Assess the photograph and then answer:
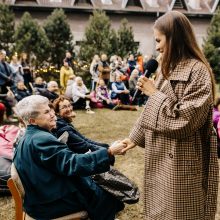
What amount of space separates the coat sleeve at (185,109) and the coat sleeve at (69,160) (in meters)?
0.51

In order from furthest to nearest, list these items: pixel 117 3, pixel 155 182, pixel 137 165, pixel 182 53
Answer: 1. pixel 117 3
2. pixel 137 165
3. pixel 155 182
4. pixel 182 53

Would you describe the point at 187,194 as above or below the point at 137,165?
above

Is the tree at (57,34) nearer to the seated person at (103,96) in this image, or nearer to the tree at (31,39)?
the tree at (31,39)

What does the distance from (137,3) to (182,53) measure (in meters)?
22.7

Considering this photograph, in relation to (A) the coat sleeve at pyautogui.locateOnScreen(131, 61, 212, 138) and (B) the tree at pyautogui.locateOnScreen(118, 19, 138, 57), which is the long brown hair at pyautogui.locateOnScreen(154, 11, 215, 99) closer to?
(A) the coat sleeve at pyautogui.locateOnScreen(131, 61, 212, 138)

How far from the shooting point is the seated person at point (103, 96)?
11133mm

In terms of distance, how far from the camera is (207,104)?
75.5 inches

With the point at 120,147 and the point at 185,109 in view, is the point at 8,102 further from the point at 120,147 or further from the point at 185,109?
the point at 185,109

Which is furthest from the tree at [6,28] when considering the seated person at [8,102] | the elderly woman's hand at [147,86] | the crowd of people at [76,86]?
the elderly woman's hand at [147,86]

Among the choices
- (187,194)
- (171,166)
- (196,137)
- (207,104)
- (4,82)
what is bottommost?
(4,82)

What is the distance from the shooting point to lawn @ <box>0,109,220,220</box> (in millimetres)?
4168

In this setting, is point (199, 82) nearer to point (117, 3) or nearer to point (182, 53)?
point (182, 53)

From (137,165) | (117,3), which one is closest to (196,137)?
(137,165)

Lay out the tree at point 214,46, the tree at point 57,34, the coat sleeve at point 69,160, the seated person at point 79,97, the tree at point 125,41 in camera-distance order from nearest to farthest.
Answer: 1. the coat sleeve at point 69,160
2. the seated person at point 79,97
3. the tree at point 57,34
4. the tree at point 125,41
5. the tree at point 214,46
